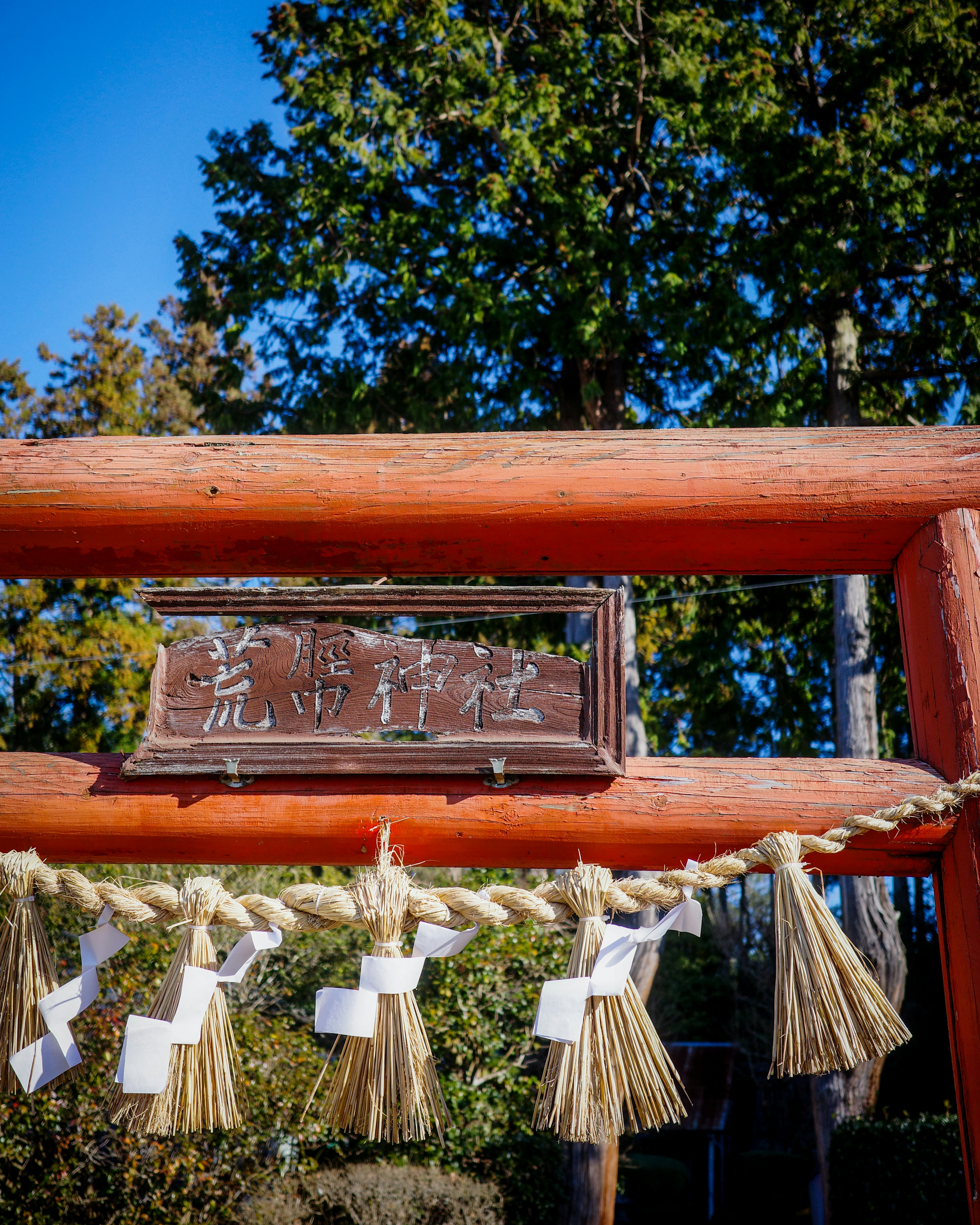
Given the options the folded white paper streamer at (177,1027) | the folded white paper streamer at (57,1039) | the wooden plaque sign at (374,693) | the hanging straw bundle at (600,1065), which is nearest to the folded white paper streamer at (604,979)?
the hanging straw bundle at (600,1065)

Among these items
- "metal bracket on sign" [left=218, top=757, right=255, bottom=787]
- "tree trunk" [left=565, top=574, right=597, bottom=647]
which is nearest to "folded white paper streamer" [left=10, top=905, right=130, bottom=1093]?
"metal bracket on sign" [left=218, top=757, right=255, bottom=787]

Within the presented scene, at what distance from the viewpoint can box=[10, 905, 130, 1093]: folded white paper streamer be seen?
1766mm

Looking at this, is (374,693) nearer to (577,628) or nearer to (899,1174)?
(899,1174)

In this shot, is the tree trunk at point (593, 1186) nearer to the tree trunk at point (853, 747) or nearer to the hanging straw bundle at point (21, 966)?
the tree trunk at point (853, 747)

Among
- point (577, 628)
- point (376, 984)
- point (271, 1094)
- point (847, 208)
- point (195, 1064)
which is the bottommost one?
point (271, 1094)

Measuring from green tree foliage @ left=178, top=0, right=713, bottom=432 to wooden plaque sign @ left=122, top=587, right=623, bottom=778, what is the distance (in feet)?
19.8

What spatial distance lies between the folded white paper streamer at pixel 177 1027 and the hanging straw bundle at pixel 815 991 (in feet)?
3.13

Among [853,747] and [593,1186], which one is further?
[853,747]

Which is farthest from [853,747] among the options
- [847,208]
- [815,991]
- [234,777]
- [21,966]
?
[21,966]

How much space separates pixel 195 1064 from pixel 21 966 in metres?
0.45

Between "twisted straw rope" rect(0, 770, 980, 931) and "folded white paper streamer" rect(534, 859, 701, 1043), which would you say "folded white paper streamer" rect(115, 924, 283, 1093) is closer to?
"twisted straw rope" rect(0, 770, 980, 931)

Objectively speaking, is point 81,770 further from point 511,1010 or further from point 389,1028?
point 511,1010

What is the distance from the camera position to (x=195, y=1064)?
1.74 metres

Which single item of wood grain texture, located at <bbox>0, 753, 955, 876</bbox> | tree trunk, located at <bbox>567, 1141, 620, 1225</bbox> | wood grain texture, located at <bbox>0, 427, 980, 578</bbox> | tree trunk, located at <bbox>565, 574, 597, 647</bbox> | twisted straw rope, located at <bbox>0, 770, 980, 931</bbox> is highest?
tree trunk, located at <bbox>565, 574, 597, 647</bbox>
